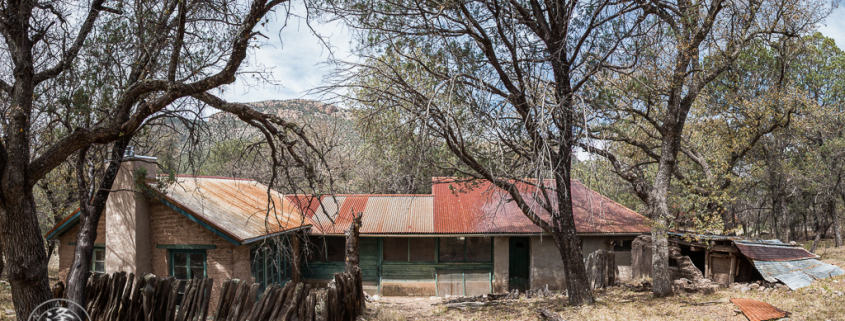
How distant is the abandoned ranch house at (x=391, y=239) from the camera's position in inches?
457

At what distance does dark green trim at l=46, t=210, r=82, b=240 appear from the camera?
11633 mm

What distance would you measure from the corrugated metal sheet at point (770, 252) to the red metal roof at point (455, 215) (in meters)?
3.59

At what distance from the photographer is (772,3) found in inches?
411

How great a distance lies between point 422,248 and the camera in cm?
1627

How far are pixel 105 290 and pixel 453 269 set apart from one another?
34.0 ft

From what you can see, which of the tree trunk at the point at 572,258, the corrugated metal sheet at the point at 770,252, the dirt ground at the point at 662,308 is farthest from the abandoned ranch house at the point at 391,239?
the corrugated metal sheet at the point at 770,252

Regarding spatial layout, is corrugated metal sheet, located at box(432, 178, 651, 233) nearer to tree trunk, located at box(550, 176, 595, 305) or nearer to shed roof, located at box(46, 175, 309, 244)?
tree trunk, located at box(550, 176, 595, 305)

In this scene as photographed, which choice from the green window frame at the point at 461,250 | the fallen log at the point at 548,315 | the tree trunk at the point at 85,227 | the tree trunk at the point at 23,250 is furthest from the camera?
the green window frame at the point at 461,250

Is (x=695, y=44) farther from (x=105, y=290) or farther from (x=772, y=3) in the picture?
(x=105, y=290)

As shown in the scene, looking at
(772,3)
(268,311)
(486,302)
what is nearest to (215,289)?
(268,311)

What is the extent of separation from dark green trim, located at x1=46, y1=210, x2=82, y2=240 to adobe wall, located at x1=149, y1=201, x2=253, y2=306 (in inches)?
77.1

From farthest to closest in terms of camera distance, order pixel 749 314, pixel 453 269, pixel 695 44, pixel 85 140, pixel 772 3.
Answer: pixel 453 269
pixel 772 3
pixel 695 44
pixel 749 314
pixel 85 140

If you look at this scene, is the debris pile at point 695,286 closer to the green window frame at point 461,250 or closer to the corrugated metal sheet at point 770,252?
the corrugated metal sheet at point 770,252

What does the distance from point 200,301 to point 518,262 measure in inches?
450
